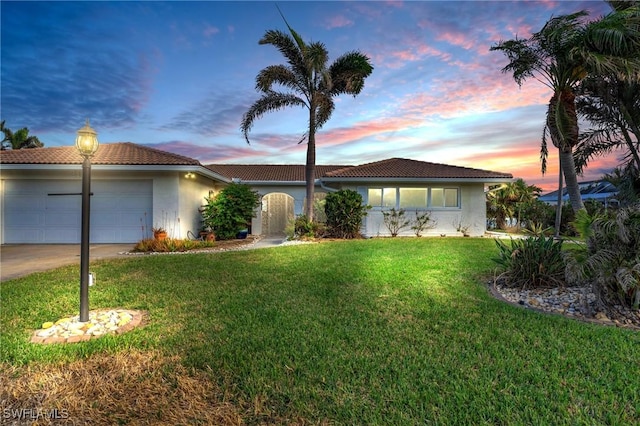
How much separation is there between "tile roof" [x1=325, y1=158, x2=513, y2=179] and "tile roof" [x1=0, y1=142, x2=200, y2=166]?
738cm

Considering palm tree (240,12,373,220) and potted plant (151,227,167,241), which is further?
palm tree (240,12,373,220)

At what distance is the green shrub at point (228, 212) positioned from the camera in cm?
1433

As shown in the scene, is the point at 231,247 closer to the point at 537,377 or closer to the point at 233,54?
the point at 233,54

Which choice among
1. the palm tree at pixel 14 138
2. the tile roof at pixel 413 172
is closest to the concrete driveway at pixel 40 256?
the tile roof at pixel 413 172

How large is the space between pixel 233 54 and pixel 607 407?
45.2 ft

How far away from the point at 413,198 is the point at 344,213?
173 inches

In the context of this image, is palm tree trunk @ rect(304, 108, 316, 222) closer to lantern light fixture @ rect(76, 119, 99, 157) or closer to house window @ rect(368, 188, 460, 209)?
house window @ rect(368, 188, 460, 209)

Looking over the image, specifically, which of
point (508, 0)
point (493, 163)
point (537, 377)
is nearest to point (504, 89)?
point (508, 0)

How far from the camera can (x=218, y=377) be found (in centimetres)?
299

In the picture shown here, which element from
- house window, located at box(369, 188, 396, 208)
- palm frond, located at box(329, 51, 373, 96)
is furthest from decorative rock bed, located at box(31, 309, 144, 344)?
house window, located at box(369, 188, 396, 208)

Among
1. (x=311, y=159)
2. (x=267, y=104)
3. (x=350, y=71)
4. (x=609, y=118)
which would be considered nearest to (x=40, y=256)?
(x=267, y=104)

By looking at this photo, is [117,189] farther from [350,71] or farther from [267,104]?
[350,71]

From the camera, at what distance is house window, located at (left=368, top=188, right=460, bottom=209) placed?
53.5 feet

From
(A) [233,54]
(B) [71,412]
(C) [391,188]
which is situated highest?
(A) [233,54]
